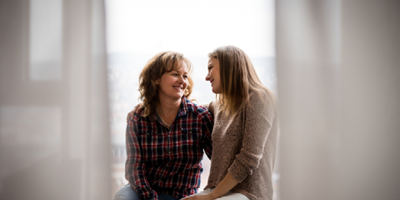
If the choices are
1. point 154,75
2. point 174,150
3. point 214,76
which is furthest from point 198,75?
point 174,150

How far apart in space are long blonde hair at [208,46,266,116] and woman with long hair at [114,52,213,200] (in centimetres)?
18

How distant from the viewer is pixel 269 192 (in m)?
0.73

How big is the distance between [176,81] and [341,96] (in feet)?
1.98

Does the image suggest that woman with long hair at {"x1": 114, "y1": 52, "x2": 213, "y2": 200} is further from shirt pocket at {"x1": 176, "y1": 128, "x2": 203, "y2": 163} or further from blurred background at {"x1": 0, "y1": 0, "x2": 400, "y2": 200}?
blurred background at {"x1": 0, "y1": 0, "x2": 400, "y2": 200}

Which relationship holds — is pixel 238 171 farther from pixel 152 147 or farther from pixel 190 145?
pixel 152 147

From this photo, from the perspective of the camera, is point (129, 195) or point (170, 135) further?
point (170, 135)

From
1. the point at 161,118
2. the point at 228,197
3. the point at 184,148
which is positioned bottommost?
the point at 228,197

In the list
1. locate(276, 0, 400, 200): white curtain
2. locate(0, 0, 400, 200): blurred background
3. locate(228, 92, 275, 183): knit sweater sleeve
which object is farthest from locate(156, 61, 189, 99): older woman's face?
locate(276, 0, 400, 200): white curtain

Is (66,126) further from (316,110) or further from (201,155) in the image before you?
(316,110)

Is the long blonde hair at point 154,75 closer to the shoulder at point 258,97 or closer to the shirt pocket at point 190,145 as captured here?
the shirt pocket at point 190,145

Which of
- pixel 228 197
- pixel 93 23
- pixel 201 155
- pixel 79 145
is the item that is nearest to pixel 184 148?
pixel 201 155

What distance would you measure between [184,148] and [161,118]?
0.54ft

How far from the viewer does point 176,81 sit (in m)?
0.97

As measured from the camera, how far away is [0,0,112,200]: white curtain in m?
0.64
